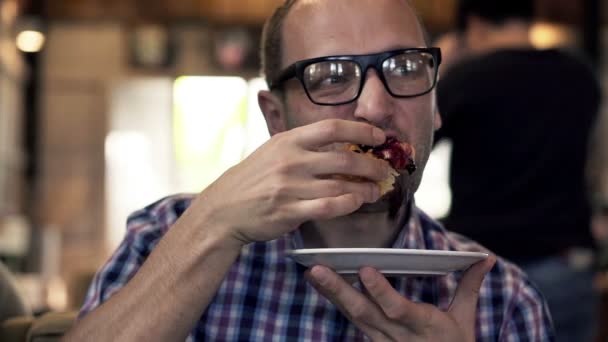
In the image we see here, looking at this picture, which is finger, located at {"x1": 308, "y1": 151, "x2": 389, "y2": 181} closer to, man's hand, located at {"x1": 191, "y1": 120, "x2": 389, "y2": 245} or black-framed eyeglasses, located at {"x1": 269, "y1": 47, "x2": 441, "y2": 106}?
man's hand, located at {"x1": 191, "y1": 120, "x2": 389, "y2": 245}

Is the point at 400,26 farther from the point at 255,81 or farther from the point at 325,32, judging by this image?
the point at 255,81

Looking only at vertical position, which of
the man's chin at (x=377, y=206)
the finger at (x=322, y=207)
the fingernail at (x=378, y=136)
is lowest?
the man's chin at (x=377, y=206)

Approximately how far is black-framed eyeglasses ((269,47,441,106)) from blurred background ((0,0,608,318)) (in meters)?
7.78

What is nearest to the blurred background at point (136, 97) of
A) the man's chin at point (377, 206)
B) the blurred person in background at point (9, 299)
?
the blurred person in background at point (9, 299)

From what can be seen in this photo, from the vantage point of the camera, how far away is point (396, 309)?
3.63 feet

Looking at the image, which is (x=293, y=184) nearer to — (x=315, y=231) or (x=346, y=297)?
(x=346, y=297)

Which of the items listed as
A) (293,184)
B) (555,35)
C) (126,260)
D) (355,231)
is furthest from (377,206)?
(555,35)

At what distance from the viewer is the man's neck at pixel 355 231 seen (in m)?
1.39

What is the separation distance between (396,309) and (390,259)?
70mm

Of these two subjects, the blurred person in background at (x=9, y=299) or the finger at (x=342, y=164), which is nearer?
the finger at (x=342, y=164)

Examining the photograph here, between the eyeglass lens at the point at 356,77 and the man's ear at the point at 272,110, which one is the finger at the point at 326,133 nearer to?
the eyeglass lens at the point at 356,77

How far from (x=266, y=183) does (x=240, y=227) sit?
7 cm

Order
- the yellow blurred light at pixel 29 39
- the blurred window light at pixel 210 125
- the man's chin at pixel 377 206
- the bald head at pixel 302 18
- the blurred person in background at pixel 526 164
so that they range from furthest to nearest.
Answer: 1. the blurred window light at pixel 210 125
2. the yellow blurred light at pixel 29 39
3. the blurred person in background at pixel 526 164
4. the bald head at pixel 302 18
5. the man's chin at pixel 377 206

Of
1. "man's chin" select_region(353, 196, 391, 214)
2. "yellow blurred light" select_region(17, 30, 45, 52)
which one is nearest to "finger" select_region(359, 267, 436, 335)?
"man's chin" select_region(353, 196, 391, 214)
